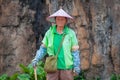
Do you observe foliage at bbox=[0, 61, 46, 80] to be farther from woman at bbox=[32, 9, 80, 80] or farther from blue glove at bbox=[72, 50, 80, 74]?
blue glove at bbox=[72, 50, 80, 74]

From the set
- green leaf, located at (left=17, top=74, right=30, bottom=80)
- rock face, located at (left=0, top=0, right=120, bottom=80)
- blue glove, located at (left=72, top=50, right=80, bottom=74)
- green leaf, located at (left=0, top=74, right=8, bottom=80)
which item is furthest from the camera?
green leaf, located at (left=0, top=74, right=8, bottom=80)

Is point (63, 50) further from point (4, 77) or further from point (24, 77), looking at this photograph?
point (4, 77)

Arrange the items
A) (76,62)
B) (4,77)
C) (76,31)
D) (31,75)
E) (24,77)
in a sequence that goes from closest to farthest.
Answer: (76,62) → (24,77) → (31,75) → (76,31) → (4,77)

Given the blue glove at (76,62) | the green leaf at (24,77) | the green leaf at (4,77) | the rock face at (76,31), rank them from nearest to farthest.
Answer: the blue glove at (76,62) → the green leaf at (24,77) → the rock face at (76,31) → the green leaf at (4,77)

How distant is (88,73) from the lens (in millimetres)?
9820

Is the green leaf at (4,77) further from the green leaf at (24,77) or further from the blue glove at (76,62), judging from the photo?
the blue glove at (76,62)

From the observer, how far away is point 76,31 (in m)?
9.84

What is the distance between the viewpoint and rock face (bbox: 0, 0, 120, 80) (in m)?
9.47

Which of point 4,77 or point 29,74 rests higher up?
point 29,74

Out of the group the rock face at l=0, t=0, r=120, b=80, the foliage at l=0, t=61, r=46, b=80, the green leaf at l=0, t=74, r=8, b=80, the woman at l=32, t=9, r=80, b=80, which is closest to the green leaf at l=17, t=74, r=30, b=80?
the foliage at l=0, t=61, r=46, b=80

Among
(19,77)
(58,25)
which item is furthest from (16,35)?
(58,25)

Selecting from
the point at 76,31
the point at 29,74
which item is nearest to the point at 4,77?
the point at 29,74

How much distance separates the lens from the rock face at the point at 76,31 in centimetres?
947

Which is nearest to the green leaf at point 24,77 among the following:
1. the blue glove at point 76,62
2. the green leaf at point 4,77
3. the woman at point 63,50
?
the green leaf at point 4,77
